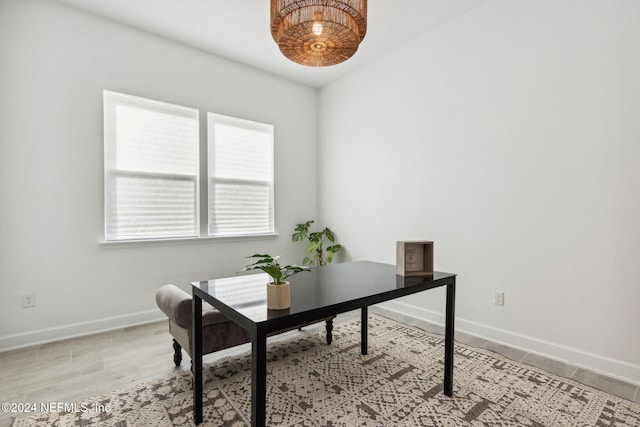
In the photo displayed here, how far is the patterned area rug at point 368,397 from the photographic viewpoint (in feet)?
5.65

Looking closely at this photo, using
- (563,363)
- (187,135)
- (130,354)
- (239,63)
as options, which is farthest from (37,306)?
(563,363)

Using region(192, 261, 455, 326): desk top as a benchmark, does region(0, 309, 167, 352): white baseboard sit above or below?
Result: below

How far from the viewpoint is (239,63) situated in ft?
13.2

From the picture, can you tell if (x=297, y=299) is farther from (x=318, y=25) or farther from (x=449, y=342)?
(x=318, y=25)

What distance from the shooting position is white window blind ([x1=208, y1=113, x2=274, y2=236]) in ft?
12.6

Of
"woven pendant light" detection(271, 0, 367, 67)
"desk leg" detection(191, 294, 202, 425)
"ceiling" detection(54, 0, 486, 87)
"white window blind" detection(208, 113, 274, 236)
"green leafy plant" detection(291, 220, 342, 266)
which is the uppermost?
"ceiling" detection(54, 0, 486, 87)

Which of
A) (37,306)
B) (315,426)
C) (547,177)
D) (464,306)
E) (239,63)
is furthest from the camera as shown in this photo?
(239,63)

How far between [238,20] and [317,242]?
277 centimetres

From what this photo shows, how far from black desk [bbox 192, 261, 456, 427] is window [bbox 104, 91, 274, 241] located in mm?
1957

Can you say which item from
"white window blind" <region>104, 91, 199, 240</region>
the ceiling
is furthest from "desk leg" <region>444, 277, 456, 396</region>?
"white window blind" <region>104, 91, 199, 240</region>

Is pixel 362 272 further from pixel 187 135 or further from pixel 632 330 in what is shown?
pixel 187 135

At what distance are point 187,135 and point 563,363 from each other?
4.09 meters

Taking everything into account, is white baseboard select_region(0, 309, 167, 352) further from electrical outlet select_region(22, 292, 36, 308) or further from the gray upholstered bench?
the gray upholstered bench

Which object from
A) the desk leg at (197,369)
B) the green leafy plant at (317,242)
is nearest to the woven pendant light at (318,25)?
the desk leg at (197,369)
